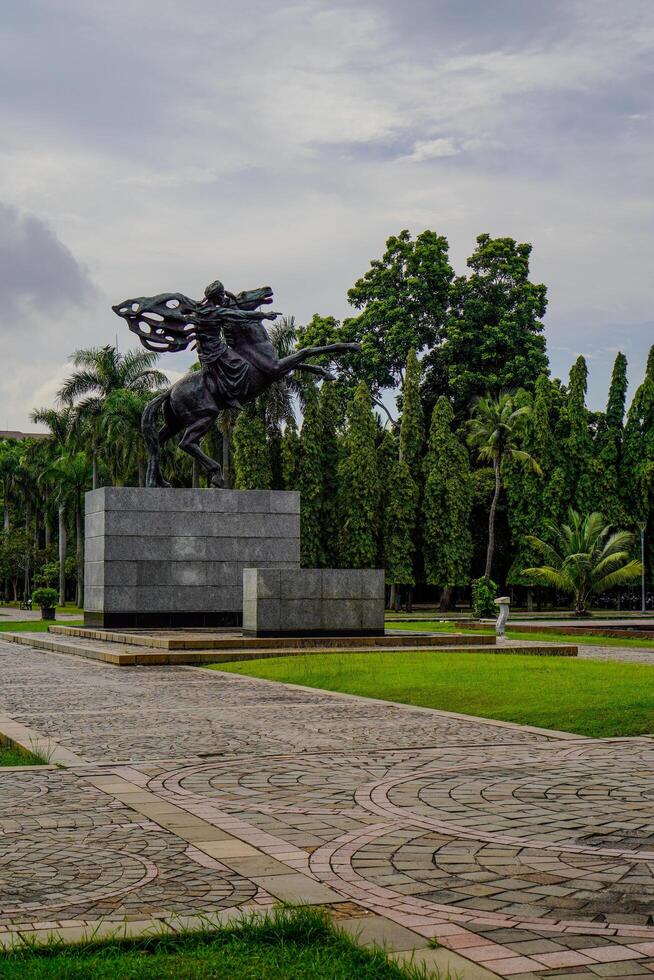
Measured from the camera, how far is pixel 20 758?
828 cm

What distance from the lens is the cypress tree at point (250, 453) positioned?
50.1 metres

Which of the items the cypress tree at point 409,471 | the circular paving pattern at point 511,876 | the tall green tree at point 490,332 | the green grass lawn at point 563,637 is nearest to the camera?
the circular paving pattern at point 511,876

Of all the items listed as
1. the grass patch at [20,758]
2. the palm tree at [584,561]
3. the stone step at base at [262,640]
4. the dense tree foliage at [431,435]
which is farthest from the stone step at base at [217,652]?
the dense tree foliage at [431,435]

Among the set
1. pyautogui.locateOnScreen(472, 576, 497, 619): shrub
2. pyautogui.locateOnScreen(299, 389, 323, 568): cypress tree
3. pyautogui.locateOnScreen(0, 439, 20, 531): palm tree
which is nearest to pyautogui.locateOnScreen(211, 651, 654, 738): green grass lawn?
pyautogui.locateOnScreen(472, 576, 497, 619): shrub

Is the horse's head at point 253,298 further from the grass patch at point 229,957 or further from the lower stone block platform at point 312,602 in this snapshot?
the grass patch at point 229,957

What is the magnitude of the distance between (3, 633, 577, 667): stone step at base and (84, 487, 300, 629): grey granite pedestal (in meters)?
2.00

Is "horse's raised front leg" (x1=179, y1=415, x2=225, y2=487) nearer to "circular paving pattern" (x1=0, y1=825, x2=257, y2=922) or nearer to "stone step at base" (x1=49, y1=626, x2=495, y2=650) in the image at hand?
"stone step at base" (x1=49, y1=626, x2=495, y2=650)

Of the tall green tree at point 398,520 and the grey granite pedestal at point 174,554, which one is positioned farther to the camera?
the tall green tree at point 398,520

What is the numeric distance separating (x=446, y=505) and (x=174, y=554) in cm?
2773

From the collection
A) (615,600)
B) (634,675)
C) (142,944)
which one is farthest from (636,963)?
(615,600)

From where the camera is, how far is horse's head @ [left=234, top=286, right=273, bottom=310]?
25391 mm

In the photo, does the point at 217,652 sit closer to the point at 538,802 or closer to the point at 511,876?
the point at 538,802

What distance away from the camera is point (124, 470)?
5178 cm

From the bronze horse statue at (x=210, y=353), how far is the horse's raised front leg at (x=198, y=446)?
0.02 metres
